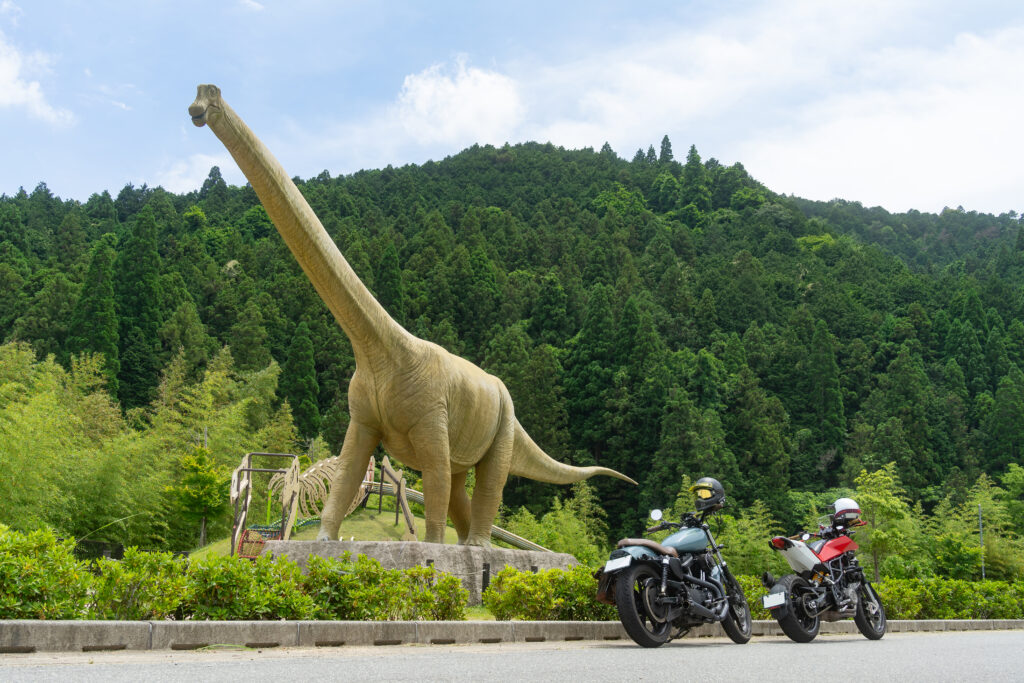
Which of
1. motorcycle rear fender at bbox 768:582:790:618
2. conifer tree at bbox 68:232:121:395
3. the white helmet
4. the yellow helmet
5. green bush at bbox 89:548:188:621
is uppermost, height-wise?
conifer tree at bbox 68:232:121:395

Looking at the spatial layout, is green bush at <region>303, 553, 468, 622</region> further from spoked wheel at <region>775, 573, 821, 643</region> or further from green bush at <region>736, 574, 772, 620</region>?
green bush at <region>736, 574, 772, 620</region>

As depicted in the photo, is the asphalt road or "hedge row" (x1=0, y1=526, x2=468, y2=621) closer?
the asphalt road

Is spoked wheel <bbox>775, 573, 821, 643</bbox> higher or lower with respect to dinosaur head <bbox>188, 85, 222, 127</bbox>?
lower

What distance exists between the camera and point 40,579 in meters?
5.79

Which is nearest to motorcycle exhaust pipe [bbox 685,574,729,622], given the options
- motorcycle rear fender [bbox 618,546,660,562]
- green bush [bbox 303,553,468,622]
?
motorcycle rear fender [bbox 618,546,660,562]

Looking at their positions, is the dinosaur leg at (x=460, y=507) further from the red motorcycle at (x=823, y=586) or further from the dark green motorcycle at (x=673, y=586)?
the dark green motorcycle at (x=673, y=586)

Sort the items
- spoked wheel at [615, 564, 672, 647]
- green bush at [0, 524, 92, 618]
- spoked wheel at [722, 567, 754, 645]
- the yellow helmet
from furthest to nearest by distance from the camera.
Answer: the yellow helmet < spoked wheel at [722, 567, 754, 645] < spoked wheel at [615, 564, 672, 647] < green bush at [0, 524, 92, 618]

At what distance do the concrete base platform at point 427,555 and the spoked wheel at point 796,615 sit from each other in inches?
137

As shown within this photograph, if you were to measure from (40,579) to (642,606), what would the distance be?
4397 millimetres

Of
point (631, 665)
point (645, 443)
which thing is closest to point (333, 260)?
point (631, 665)

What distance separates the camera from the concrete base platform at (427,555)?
955 centimetres

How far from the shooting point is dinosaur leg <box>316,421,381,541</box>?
10320 millimetres

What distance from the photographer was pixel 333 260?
9602 mm

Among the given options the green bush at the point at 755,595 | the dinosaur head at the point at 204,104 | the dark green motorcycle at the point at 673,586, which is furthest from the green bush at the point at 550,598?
the dinosaur head at the point at 204,104
